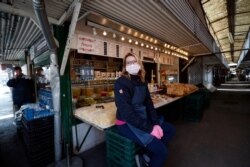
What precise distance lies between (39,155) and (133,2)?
3018 mm

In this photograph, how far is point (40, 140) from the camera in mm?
2578

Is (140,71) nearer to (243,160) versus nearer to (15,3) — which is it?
(15,3)

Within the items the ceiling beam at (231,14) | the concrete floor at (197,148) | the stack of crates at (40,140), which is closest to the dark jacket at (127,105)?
the concrete floor at (197,148)

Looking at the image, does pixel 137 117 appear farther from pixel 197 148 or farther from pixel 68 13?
pixel 197 148

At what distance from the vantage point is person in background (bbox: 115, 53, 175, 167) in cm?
182

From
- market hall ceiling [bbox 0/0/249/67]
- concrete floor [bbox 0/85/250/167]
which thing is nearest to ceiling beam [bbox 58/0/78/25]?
market hall ceiling [bbox 0/0/249/67]

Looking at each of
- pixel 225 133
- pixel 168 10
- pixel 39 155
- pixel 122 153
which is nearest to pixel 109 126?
pixel 122 153

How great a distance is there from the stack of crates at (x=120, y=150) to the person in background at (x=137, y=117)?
69 millimetres

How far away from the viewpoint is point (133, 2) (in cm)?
226

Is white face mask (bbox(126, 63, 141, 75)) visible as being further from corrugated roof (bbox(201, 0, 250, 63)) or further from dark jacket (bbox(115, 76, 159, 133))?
corrugated roof (bbox(201, 0, 250, 63))

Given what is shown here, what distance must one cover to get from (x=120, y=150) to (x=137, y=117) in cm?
55

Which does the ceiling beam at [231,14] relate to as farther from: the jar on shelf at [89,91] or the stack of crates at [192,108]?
the jar on shelf at [89,91]

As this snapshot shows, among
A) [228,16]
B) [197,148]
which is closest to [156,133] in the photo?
[197,148]

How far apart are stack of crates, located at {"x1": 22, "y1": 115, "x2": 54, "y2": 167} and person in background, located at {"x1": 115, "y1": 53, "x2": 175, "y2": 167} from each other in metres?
1.46
